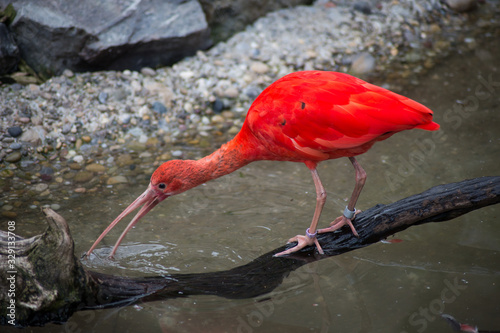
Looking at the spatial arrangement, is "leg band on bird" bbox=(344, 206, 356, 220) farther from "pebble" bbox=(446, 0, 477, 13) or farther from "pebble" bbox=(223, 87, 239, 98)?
"pebble" bbox=(446, 0, 477, 13)

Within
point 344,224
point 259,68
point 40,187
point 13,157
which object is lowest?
point 344,224

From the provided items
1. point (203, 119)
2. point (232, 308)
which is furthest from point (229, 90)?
point (232, 308)

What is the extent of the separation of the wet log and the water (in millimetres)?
111

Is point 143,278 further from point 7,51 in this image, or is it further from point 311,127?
point 7,51

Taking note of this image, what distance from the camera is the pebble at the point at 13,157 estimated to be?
448 centimetres

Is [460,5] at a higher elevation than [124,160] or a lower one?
lower

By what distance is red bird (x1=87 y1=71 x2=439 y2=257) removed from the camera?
303cm

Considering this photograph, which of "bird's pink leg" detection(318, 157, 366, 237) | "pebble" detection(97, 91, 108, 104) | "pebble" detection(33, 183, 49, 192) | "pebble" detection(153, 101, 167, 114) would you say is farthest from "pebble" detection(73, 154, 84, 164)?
"bird's pink leg" detection(318, 157, 366, 237)

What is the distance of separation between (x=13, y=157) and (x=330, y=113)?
288 cm

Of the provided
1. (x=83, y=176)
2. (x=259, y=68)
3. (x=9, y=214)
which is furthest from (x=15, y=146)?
(x=259, y=68)

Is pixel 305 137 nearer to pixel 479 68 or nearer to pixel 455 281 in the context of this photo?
pixel 455 281

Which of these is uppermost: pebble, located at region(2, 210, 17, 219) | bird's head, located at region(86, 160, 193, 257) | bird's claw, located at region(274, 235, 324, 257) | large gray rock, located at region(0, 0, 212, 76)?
large gray rock, located at region(0, 0, 212, 76)

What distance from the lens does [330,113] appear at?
3.08 metres

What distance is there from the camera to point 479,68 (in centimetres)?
578
